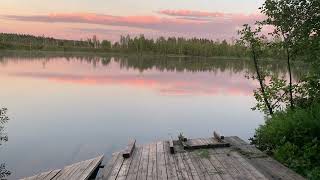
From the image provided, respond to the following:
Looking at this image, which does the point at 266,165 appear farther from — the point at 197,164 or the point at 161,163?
the point at 161,163

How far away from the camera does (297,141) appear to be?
12234 millimetres

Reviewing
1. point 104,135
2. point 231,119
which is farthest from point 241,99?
point 104,135

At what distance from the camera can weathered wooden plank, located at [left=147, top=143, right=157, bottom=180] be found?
9703mm

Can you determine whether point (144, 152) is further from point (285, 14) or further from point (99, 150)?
point (285, 14)

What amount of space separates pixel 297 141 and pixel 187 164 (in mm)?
3463

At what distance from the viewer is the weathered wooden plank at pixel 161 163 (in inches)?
379

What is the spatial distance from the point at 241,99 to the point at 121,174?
→ 2741 centimetres

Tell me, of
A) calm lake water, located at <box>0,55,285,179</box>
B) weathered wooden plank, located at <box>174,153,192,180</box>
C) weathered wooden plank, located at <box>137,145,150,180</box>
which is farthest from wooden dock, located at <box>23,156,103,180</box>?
calm lake water, located at <box>0,55,285,179</box>

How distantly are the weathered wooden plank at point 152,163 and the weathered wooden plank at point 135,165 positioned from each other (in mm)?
281

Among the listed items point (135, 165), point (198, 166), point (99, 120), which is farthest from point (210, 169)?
point (99, 120)

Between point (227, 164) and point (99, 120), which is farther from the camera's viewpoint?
point (99, 120)

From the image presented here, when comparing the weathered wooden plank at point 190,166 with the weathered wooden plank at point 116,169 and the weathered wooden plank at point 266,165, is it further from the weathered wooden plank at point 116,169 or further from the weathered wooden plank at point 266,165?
the weathered wooden plank at point 116,169

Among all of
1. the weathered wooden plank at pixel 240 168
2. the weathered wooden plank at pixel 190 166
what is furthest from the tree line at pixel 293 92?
the weathered wooden plank at pixel 190 166

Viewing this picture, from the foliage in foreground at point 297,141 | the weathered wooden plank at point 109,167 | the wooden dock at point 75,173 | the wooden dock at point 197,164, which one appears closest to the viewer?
the wooden dock at point 197,164
